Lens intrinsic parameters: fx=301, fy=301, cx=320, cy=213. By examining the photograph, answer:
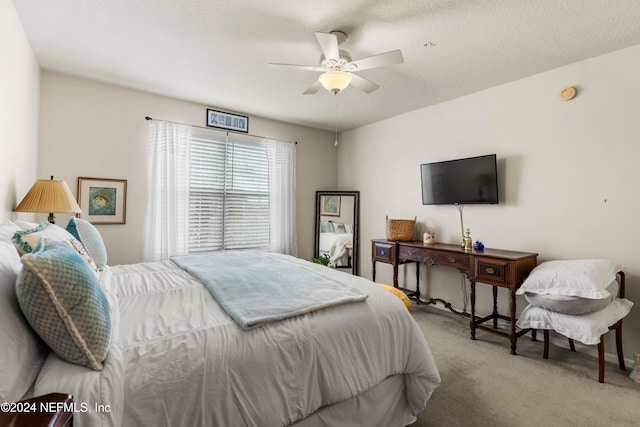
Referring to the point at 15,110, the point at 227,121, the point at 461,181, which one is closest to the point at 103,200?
the point at 15,110

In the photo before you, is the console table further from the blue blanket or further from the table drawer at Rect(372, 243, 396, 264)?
the blue blanket

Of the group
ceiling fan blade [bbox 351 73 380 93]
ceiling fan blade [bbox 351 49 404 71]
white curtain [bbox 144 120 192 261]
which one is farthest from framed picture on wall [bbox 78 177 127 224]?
ceiling fan blade [bbox 351 49 404 71]

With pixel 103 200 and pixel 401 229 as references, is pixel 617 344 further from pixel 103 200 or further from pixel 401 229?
pixel 103 200

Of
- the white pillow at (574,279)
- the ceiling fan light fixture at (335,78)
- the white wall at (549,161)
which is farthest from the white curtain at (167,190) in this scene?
the white pillow at (574,279)

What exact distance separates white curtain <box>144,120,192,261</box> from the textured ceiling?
552 millimetres

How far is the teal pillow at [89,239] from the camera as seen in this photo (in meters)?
2.11

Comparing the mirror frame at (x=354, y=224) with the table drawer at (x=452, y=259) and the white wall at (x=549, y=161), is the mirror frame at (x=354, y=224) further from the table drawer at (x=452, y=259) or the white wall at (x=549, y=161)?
the table drawer at (x=452, y=259)

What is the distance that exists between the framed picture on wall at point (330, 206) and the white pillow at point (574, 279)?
9.18 feet

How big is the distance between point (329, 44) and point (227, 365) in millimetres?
1962

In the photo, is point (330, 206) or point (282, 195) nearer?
point (282, 195)

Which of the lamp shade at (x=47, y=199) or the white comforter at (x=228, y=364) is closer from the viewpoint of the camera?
the white comforter at (x=228, y=364)

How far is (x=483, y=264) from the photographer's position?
2.81 m

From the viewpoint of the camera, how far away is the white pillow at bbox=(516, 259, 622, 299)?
2107 millimetres

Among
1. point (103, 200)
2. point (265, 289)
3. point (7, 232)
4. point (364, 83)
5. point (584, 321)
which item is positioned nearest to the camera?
point (7, 232)
